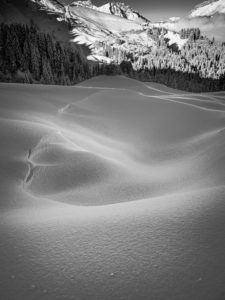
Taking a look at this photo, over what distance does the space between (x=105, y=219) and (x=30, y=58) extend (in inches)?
2230

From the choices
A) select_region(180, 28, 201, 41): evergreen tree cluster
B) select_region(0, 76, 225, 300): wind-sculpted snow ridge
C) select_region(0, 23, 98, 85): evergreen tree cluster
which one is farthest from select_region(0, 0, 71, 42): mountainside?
select_region(0, 76, 225, 300): wind-sculpted snow ridge

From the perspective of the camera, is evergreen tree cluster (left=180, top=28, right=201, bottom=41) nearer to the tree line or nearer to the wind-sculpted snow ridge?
the tree line

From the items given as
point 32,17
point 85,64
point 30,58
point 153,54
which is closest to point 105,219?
point 30,58

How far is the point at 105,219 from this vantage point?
8.09 feet

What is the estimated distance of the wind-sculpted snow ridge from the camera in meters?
1.49

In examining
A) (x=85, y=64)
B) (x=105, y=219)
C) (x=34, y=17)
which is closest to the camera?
(x=105, y=219)

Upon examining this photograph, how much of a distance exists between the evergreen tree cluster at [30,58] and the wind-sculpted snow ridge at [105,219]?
1936 inches

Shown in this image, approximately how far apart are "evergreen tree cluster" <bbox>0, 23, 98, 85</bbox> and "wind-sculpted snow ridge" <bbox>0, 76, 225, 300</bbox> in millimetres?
49170

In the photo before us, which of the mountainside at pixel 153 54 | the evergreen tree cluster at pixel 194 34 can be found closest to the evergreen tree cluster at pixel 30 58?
the mountainside at pixel 153 54

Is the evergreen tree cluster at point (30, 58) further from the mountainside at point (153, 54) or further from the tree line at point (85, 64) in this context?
the mountainside at point (153, 54)

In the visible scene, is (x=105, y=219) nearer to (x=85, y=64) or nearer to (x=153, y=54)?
(x=85, y=64)

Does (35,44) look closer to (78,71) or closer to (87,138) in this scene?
(78,71)

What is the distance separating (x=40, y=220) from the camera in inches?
100.0

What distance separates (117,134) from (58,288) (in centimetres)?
729
